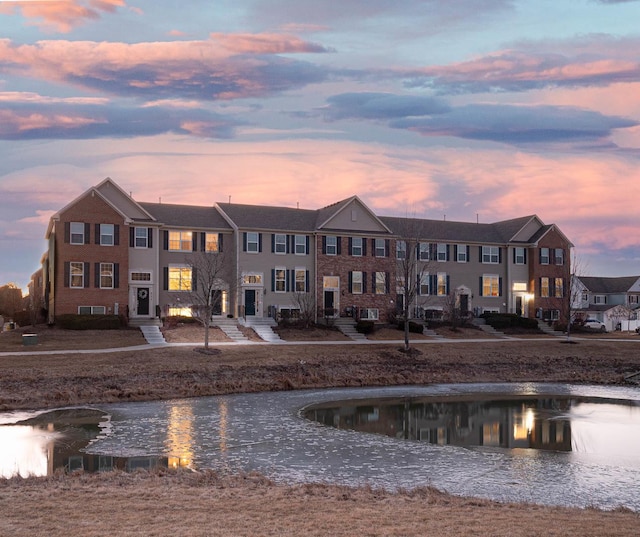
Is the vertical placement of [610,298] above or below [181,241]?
below

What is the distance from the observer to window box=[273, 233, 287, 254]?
52316mm

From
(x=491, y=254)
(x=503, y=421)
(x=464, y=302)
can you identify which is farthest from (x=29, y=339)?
(x=491, y=254)

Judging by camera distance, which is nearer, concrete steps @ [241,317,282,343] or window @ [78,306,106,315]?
concrete steps @ [241,317,282,343]

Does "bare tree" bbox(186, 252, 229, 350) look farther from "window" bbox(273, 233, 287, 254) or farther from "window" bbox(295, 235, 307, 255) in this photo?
"window" bbox(295, 235, 307, 255)

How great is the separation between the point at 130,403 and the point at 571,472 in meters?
16.8

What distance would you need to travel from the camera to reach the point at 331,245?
53625mm

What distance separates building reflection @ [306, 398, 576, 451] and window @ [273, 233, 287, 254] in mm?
26470

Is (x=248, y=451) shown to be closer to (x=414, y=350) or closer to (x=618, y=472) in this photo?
(x=618, y=472)

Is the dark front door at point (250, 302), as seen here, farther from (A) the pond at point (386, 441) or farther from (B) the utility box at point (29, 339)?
(A) the pond at point (386, 441)

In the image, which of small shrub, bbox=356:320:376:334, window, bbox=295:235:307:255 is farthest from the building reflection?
window, bbox=295:235:307:255

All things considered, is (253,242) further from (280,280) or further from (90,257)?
(90,257)

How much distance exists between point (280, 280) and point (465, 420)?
30369 millimetres

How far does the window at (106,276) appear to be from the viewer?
46319 mm

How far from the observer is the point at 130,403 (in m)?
26.2
